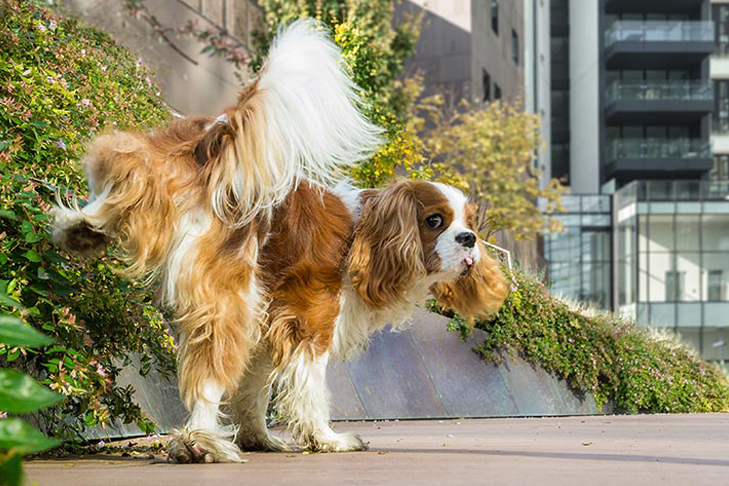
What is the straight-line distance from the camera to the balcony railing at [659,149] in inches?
2488

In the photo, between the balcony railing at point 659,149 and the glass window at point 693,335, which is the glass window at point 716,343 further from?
the balcony railing at point 659,149

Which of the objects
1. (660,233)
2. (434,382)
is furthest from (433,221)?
(660,233)

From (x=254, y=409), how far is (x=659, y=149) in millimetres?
61748

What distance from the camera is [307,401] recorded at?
4867mm

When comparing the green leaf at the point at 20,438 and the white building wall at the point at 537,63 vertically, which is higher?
the white building wall at the point at 537,63

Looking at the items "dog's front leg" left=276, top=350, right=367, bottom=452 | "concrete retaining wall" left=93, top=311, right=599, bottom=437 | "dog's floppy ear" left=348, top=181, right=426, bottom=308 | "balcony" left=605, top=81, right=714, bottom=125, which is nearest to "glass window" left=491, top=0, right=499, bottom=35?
"concrete retaining wall" left=93, top=311, right=599, bottom=437

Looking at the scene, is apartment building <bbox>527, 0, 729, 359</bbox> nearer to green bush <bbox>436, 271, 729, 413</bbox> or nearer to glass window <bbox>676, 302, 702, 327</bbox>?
glass window <bbox>676, 302, 702, 327</bbox>

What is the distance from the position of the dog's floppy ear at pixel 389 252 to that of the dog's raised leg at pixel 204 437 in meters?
0.88

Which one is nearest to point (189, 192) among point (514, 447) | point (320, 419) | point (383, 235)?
point (383, 235)

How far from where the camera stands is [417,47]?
33781mm

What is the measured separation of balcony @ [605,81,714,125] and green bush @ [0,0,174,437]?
6179cm

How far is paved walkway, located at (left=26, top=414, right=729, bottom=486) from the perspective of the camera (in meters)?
3.88

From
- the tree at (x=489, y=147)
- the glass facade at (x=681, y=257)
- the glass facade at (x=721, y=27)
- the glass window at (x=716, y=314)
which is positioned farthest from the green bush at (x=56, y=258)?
the glass facade at (x=721, y=27)

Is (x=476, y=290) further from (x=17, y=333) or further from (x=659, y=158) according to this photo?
(x=659, y=158)
